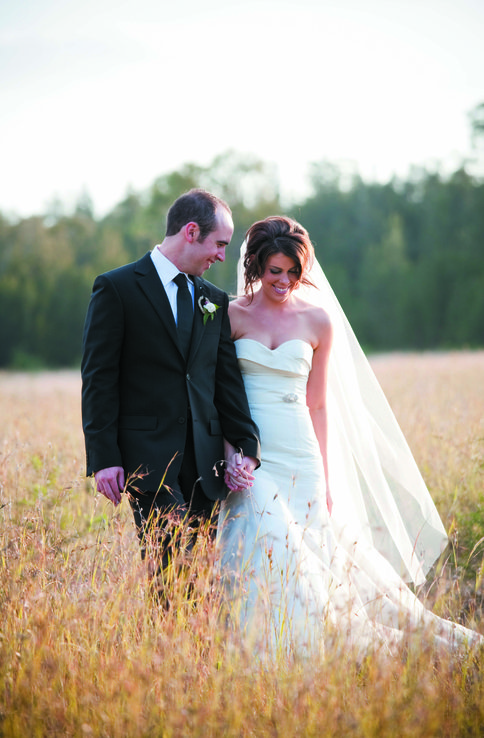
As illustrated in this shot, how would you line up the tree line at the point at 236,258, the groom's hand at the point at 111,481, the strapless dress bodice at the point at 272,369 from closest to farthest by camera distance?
the groom's hand at the point at 111,481 < the strapless dress bodice at the point at 272,369 < the tree line at the point at 236,258

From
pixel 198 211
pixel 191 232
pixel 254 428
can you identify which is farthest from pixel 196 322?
pixel 254 428

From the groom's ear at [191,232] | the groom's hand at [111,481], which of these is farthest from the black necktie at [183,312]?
the groom's hand at [111,481]

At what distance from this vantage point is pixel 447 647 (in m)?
2.95

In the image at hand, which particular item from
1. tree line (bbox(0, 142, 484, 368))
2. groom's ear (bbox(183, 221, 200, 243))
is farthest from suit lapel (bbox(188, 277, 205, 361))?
tree line (bbox(0, 142, 484, 368))

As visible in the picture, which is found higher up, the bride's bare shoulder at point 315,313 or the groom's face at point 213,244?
the groom's face at point 213,244

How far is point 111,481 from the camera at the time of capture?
3.51 metres

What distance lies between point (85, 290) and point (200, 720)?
140 feet

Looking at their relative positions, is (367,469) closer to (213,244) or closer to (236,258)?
(213,244)

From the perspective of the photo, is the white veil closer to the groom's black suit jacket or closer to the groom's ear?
the groom's ear

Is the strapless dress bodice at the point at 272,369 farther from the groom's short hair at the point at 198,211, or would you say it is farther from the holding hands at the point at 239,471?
the groom's short hair at the point at 198,211

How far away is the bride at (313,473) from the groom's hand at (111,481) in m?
0.65

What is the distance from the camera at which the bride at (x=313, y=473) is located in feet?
12.0

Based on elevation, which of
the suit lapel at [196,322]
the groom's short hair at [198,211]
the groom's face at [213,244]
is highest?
the groom's short hair at [198,211]

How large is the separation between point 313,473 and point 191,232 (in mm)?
1691
